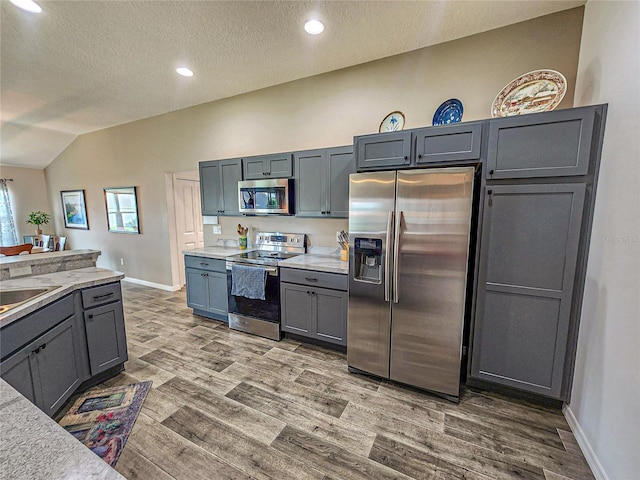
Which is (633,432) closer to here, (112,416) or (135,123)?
(112,416)

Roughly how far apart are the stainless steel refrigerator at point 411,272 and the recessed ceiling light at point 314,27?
1355 millimetres

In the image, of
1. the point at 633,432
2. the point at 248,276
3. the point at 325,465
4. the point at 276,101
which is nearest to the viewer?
the point at 633,432

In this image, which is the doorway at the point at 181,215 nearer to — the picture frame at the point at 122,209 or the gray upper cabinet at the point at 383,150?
the picture frame at the point at 122,209

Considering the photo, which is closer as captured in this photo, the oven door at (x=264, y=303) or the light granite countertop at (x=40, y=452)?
the light granite countertop at (x=40, y=452)

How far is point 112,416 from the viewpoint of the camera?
2.01 metres

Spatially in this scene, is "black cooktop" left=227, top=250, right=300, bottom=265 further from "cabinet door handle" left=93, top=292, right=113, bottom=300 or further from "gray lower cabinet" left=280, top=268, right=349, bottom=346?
"cabinet door handle" left=93, top=292, right=113, bottom=300

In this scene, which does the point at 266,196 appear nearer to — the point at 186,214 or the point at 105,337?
the point at 105,337

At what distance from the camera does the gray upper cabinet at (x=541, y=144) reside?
1804mm

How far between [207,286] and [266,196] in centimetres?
146

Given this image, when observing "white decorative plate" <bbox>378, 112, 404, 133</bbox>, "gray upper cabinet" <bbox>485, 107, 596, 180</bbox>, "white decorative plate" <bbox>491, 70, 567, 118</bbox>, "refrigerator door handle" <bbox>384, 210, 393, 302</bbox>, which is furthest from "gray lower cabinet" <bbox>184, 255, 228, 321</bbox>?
"white decorative plate" <bbox>491, 70, 567, 118</bbox>

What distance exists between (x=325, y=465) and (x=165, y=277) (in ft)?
14.8

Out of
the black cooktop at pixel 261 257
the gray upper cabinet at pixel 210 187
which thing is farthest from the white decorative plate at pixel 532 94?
the gray upper cabinet at pixel 210 187

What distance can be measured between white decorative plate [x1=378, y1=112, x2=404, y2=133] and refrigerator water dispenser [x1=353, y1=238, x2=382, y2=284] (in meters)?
1.28

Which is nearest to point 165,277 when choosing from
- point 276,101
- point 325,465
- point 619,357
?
point 276,101
